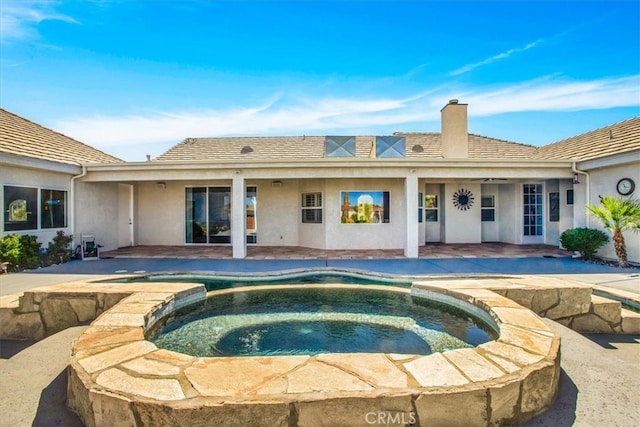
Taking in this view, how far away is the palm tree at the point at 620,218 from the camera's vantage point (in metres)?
8.21

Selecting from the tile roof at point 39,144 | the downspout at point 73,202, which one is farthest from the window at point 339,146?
the tile roof at point 39,144

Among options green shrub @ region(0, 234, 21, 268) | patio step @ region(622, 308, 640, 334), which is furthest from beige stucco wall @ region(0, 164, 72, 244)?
patio step @ region(622, 308, 640, 334)

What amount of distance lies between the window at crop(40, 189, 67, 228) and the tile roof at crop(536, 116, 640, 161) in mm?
16828

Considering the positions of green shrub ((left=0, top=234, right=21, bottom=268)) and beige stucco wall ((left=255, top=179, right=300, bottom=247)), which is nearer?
green shrub ((left=0, top=234, right=21, bottom=268))

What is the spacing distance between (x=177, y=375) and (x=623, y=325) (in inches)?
240

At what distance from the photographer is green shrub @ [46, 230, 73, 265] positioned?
923 centimetres

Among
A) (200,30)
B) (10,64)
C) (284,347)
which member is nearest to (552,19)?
(200,30)

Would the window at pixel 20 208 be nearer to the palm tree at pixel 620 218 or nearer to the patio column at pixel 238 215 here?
the patio column at pixel 238 215

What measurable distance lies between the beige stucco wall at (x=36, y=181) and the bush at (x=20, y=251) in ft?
1.36

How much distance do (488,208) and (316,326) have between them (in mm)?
12206

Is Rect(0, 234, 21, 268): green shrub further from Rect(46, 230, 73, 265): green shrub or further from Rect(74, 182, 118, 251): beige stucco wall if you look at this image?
Rect(74, 182, 118, 251): beige stucco wall

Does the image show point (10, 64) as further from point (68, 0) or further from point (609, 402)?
point (609, 402)

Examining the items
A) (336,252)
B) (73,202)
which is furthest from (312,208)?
(73,202)

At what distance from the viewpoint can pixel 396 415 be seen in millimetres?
2152
